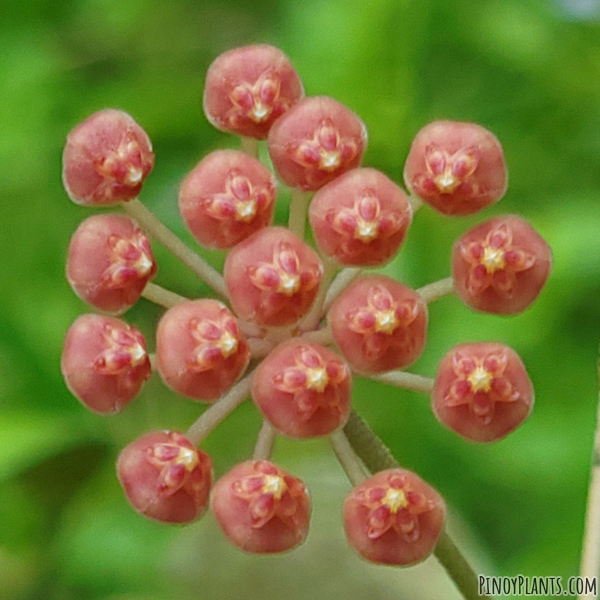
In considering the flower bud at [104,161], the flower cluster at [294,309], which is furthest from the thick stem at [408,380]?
the flower bud at [104,161]

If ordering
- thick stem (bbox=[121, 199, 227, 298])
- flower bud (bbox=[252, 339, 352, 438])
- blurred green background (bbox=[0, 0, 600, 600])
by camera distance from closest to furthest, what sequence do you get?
1. flower bud (bbox=[252, 339, 352, 438])
2. thick stem (bbox=[121, 199, 227, 298])
3. blurred green background (bbox=[0, 0, 600, 600])

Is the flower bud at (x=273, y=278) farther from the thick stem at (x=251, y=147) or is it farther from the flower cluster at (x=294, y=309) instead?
the thick stem at (x=251, y=147)

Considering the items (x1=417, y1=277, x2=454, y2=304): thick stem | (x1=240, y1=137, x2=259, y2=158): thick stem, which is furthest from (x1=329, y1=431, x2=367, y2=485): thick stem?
(x1=240, y1=137, x2=259, y2=158): thick stem

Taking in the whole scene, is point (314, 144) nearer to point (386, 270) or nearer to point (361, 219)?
point (361, 219)

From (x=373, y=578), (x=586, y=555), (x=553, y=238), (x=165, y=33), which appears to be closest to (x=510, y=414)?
(x=586, y=555)

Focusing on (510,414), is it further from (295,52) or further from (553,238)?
(295,52)

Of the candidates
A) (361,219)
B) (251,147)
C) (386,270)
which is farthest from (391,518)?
(386,270)

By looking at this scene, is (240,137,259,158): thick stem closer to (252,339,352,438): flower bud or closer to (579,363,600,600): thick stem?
(252,339,352,438): flower bud
